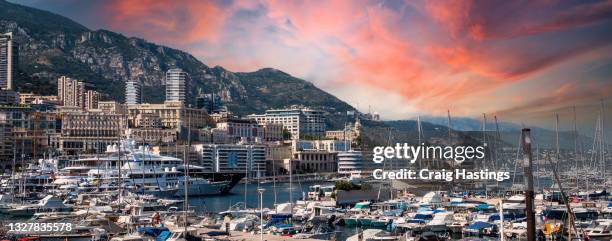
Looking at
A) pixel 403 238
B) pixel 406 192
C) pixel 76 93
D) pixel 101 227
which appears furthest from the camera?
pixel 76 93

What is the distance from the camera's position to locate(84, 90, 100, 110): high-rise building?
142 metres

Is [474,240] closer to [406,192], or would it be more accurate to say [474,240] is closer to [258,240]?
[258,240]

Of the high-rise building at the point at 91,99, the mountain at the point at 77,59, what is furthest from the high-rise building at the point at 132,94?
the high-rise building at the point at 91,99

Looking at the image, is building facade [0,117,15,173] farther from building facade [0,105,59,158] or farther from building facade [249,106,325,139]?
building facade [249,106,325,139]

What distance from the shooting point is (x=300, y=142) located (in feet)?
422

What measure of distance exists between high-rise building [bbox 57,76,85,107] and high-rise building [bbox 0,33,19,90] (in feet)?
28.9

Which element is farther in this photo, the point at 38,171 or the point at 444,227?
the point at 38,171

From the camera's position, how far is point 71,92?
145 m

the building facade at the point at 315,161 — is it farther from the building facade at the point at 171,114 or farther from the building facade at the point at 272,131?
the building facade at the point at 171,114

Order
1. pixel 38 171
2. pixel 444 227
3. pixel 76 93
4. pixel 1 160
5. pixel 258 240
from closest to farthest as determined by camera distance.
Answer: pixel 258 240, pixel 444 227, pixel 38 171, pixel 1 160, pixel 76 93

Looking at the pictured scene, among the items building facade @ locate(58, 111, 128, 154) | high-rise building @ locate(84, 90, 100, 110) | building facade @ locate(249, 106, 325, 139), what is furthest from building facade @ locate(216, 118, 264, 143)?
high-rise building @ locate(84, 90, 100, 110)

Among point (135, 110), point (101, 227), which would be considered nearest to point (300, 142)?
point (135, 110)

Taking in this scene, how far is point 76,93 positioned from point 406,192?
108403 mm

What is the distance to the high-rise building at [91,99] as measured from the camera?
142 metres
